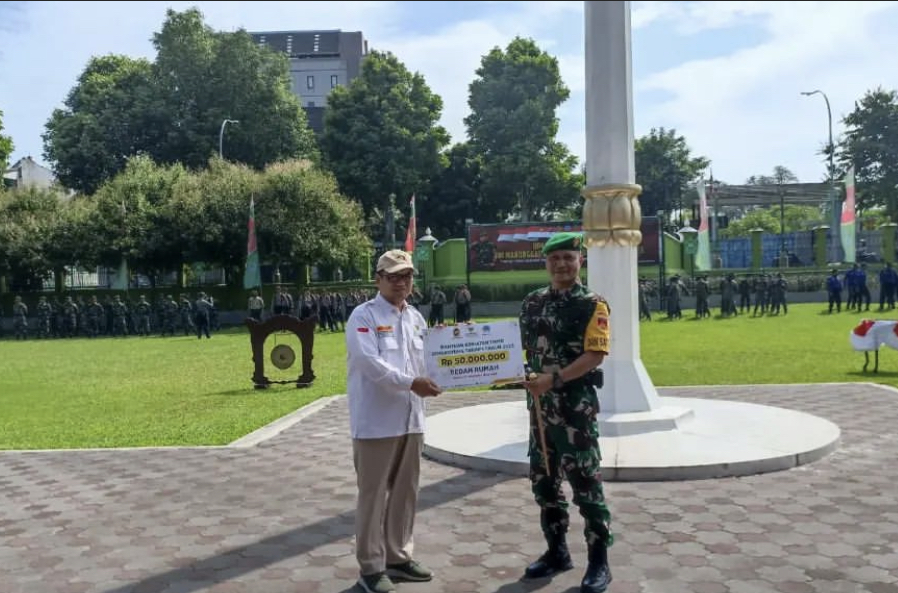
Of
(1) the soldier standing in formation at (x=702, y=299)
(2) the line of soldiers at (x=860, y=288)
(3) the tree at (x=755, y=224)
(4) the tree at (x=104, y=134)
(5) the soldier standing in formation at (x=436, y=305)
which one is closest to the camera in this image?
(5) the soldier standing in formation at (x=436, y=305)

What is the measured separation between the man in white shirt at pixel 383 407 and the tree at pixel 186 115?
40.7 m

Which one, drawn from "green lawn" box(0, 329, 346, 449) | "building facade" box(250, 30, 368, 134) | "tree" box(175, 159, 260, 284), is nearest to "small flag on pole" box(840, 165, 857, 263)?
"green lawn" box(0, 329, 346, 449)

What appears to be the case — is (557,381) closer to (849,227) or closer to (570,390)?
(570,390)

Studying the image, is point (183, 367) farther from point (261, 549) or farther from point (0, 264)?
point (0, 264)

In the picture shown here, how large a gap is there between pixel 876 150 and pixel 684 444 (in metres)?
43.1

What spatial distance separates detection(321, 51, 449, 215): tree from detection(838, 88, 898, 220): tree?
75.0 ft

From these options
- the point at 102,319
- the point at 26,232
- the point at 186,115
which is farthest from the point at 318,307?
the point at 186,115

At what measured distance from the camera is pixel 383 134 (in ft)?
137

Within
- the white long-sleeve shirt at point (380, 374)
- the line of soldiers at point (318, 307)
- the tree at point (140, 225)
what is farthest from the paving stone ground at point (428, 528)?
the tree at point (140, 225)

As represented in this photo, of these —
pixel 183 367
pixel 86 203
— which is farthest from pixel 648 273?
pixel 86 203

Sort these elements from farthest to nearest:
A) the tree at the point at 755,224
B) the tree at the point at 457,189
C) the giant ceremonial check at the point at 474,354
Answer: the tree at the point at 755,224
the tree at the point at 457,189
the giant ceremonial check at the point at 474,354

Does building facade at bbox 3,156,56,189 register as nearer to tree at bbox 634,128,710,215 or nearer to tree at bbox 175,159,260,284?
tree at bbox 175,159,260,284

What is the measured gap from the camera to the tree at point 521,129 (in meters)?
43.1

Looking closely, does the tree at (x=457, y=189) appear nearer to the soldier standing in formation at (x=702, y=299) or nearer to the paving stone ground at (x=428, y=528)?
the soldier standing in formation at (x=702, y=299)
